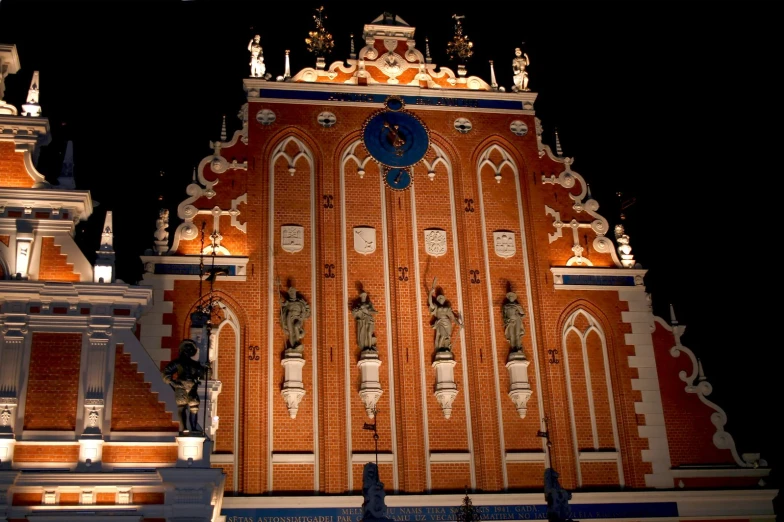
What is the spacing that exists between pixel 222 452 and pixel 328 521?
2.14 metres

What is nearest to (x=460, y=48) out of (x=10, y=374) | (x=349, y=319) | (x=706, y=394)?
(x=349, y=319)

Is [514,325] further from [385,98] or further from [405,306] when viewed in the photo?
[385,98]

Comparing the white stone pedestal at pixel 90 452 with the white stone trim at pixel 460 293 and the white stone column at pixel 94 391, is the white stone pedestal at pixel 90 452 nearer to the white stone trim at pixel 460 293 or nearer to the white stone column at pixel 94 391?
the white stone column at pixel 94 391

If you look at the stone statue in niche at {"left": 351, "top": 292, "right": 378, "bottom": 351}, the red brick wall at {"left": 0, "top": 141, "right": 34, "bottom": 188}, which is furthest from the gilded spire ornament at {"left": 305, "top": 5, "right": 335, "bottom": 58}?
the red brick wall at {"left": 0, "top": 141, "right": 34, "bottom": 188}

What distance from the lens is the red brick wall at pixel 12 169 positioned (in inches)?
653

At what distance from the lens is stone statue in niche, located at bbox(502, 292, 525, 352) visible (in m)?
19.8

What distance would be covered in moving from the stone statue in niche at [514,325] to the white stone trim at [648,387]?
6.79ft

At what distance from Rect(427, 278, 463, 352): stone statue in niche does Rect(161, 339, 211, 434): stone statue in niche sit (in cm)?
560

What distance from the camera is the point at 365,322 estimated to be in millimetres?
19531

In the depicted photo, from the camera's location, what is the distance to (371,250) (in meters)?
20.3

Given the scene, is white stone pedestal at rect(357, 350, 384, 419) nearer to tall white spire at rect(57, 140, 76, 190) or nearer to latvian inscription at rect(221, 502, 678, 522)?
latvian inscription at rect(221, 502, 678, 522)

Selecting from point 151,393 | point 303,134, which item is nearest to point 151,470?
point 151,393

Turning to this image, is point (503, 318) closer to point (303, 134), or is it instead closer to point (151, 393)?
point (303, 134)

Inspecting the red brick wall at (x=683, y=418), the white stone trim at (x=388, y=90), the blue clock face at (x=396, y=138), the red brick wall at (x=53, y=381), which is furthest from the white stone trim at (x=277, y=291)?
the red brick wall at (x=683, y=418)
